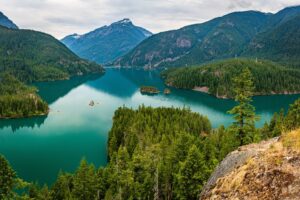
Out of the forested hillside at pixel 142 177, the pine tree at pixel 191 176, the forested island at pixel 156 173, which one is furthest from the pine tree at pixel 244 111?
the pine tree at pixel 191 176

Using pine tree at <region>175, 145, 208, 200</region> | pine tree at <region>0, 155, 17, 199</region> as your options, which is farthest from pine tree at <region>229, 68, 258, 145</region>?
pine tree at <region>0, 155, 17, 199</region>

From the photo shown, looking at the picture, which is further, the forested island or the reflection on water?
the reflection on water

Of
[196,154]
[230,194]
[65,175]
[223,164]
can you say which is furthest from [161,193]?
[230,194]

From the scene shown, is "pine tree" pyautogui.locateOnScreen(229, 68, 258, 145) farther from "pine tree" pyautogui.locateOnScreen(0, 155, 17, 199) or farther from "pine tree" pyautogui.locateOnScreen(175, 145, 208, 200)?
"pine tree" pyautogui.locateOnScreen(0, 155, 17, 199)

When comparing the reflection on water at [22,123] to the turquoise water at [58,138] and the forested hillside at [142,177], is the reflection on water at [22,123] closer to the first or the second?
A: the turquoise water at [58,138]

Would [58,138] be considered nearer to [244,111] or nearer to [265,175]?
[244,111]

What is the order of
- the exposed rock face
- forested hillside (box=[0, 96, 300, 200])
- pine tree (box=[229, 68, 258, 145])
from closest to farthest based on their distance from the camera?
the exposed rock face → pine tree (box=[229, 68, 258, 145]) → forested hillside (box=[0, 96, 300, 200])

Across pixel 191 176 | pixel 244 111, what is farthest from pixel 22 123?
pixel 244 111

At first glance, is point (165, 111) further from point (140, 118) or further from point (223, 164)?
point (223, 164)
